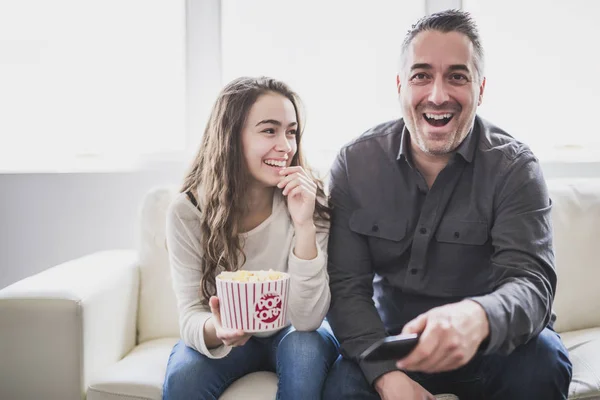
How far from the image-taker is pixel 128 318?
199 cm

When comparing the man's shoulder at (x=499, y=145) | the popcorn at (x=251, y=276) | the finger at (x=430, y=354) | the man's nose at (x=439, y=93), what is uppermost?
the man's nose at (x=439, y=93)

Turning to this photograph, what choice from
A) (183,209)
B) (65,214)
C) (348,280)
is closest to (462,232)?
(348,280)

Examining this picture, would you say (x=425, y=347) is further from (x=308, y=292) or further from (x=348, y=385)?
(x=308, y=292)

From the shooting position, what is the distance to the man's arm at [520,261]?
1.24 meters

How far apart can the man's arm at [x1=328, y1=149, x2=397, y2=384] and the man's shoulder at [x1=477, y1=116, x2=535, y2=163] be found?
0.38 metres

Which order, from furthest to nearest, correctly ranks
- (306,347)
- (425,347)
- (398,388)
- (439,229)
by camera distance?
(439,229), (306,347), (398,388), (425,347)

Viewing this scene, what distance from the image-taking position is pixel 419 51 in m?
1.60

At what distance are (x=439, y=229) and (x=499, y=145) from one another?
28 cm

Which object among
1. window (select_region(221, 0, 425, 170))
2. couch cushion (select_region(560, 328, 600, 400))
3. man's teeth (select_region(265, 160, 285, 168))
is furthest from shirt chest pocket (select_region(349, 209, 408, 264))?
window (select_region(221, 0, 425, 170))

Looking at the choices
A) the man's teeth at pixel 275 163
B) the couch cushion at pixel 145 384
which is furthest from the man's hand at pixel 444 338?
the man's teeth at pixel 275 163

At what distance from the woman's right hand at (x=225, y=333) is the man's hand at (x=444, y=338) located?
0.42m

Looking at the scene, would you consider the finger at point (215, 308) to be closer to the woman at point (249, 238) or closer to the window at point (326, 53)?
the woman at point (249, 238)

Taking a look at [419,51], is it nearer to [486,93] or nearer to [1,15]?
[486,93]

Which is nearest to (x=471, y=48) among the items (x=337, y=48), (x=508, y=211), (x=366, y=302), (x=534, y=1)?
(x=508, y=211)
